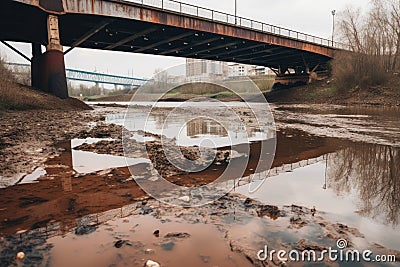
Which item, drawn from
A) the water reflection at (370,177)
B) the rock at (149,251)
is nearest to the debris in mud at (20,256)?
the rock at (149,251)

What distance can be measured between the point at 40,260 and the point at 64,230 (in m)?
0.51

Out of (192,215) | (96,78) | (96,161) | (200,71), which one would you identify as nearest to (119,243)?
(192,215)

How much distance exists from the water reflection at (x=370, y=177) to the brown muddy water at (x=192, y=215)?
2 cm

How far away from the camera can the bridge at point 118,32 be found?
17688 mm

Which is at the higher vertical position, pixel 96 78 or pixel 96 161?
pixel 96 78

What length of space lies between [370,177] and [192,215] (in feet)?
10.5

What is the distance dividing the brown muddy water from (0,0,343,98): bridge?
15757mm

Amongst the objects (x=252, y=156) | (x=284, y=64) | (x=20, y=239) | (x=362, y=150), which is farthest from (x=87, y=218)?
(x=284, y=64)

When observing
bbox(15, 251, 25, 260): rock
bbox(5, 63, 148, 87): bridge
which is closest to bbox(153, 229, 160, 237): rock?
bbox(15, 251, 25, 260): rock

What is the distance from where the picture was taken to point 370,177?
4.32 meters

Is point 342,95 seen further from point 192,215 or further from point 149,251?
point 149,251

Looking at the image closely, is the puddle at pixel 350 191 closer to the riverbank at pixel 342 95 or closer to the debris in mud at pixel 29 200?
the debris in mud at pixel 29 200

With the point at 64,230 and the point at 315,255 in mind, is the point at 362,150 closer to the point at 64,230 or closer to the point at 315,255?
the point at 315,255

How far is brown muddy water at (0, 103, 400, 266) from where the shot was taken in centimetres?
220
